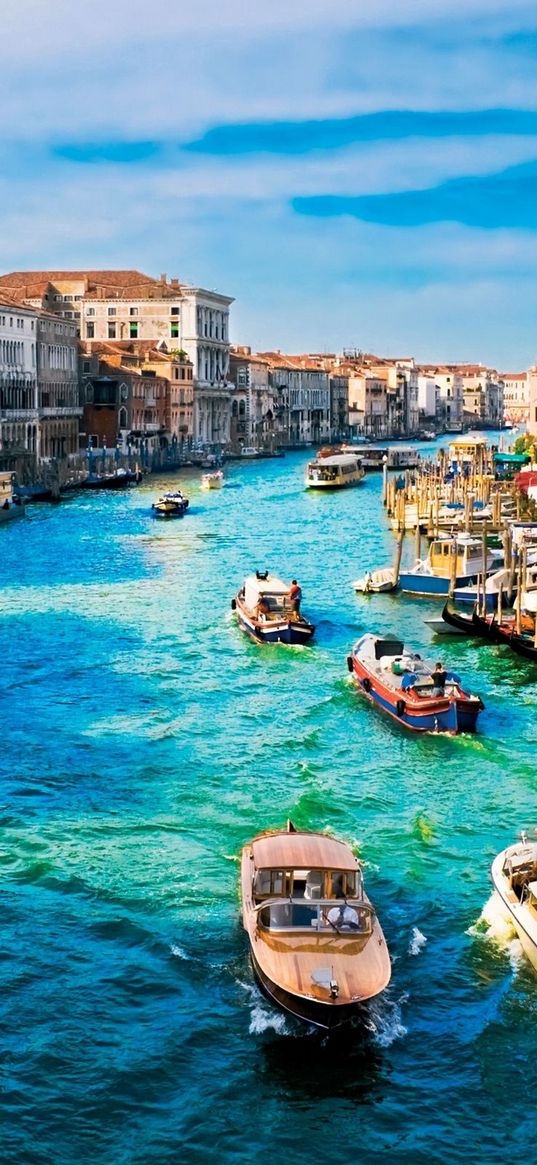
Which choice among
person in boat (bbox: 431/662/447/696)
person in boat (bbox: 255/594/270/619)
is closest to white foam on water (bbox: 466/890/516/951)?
person in boat (bbox: 431/662/447/696)

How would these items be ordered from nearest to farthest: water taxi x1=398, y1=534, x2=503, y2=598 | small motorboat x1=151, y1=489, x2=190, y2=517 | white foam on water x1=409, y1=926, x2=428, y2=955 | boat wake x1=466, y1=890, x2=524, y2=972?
boat wake x1=466, y1=890, x2=524, y2=972 < white foam on water x1=409, y1=926, x2=428, y2=955 < water taxi x1=398, y1=534, x2=503, y2=598 < small motorboat x1=151, y1=489, x2=190, y2=517

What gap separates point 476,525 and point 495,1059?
2689 cm

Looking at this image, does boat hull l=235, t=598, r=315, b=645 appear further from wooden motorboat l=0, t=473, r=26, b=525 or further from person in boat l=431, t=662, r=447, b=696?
wooden motorboat l=0, t=473, r=26, b=525

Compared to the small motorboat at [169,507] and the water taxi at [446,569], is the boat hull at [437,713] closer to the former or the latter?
the water taxi at [446,569]

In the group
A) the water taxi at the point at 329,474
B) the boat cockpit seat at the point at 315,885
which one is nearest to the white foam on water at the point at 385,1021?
the boat cockpit seat at the point at 315,885

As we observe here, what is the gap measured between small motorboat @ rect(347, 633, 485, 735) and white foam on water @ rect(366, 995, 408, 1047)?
6.64 m

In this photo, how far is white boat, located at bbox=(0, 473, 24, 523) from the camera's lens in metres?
41.8

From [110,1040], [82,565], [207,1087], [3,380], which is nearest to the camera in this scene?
[207,1087]

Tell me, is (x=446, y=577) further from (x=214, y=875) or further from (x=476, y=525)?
(x=214, y=875)

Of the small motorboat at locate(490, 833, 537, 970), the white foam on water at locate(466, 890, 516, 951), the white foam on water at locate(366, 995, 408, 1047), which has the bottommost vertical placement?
the white foam on water at locate(366, 995, 408, 1047)

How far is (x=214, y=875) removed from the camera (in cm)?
1208

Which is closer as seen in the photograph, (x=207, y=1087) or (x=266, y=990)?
(x=207, y=1087)

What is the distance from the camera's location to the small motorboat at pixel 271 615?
860 inches

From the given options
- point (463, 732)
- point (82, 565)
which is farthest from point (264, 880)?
point (82, 565)
